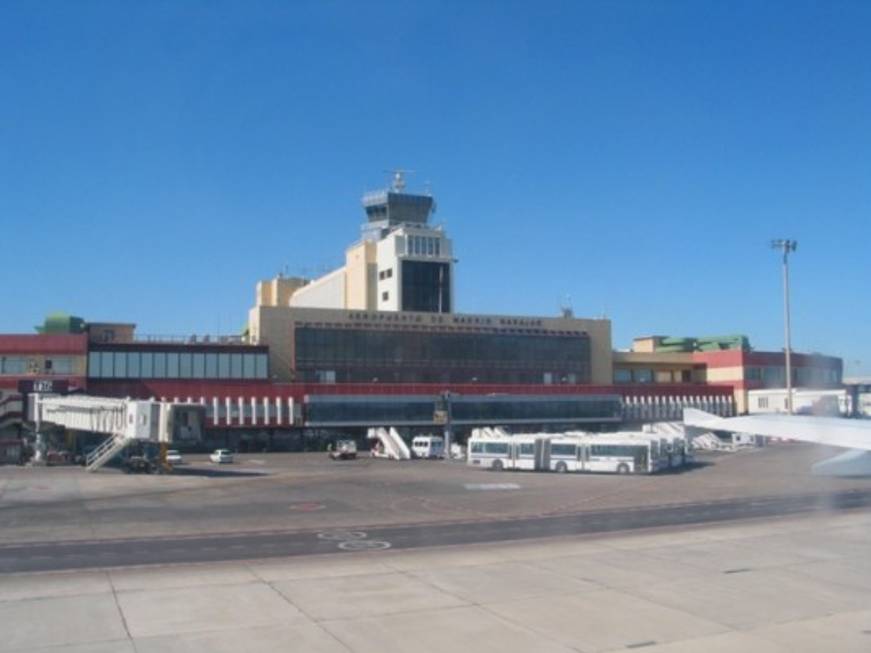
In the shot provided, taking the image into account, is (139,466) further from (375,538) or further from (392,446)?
(375,538)

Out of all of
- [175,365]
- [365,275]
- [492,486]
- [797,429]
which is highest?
[365,275]

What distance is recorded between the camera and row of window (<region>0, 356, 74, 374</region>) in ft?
324

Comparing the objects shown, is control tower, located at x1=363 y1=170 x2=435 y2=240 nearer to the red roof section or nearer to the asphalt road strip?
the red roof section

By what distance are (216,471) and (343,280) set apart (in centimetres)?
6620

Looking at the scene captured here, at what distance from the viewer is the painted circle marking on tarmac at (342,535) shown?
1358 inches

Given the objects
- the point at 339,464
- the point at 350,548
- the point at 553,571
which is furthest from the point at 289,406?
the point at 553,571

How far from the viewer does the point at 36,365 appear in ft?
325

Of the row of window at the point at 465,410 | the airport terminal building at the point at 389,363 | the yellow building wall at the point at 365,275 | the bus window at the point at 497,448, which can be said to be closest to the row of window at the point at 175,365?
the airport terminal building at the point at 389,363

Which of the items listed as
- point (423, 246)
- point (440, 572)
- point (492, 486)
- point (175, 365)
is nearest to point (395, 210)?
point (423, 246)

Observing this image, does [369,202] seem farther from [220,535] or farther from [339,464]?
[220,535]

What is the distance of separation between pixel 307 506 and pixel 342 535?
11777 millimetres

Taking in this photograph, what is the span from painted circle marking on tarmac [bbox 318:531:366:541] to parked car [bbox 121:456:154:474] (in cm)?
3997

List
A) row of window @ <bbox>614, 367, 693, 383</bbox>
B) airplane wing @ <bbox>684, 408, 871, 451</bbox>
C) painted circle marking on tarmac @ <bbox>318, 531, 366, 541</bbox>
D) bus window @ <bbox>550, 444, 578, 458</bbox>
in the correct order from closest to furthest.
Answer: airplane wing @ <bbox>684, 408, 871, 451</bbox>, painted circle marking on tarmac @ <bbox>318, 531, 366, 541</bbox>, bus window @ <bbox>550, 444, 578, 458</bbox>, row of window @ <bbox>614, 367, 693, 383</bbox>

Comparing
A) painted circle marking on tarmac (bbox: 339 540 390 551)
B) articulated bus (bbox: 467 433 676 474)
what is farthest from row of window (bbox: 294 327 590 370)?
painted circle marking on tarmac (bbox: 339 540 390 551)
